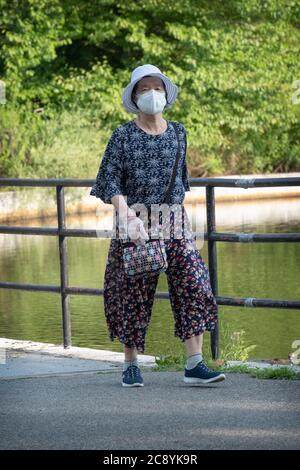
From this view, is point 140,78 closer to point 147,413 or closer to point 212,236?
point 212,236

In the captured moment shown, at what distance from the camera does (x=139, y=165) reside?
6469 mm

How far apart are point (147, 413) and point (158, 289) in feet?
25.3

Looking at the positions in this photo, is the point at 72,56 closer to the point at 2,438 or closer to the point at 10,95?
the point at 10,95

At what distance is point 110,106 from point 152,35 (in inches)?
121

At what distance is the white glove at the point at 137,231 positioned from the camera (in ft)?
20.7

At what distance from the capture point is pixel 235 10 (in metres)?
33.6

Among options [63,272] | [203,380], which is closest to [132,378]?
[203,380]

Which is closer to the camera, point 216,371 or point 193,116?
point 216,371

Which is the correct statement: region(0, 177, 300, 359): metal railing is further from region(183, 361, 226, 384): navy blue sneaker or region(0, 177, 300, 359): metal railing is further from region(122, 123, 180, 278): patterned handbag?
region(122, 123, 180, 278): patterned handbag

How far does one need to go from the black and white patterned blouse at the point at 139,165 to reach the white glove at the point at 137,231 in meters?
0.21

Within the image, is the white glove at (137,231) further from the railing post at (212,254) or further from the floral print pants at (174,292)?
the railing post at (212,254)

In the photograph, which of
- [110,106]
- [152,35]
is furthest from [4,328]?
[152,35]

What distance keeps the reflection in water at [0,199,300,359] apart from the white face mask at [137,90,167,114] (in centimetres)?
151

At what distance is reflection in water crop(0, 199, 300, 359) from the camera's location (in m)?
10.3
